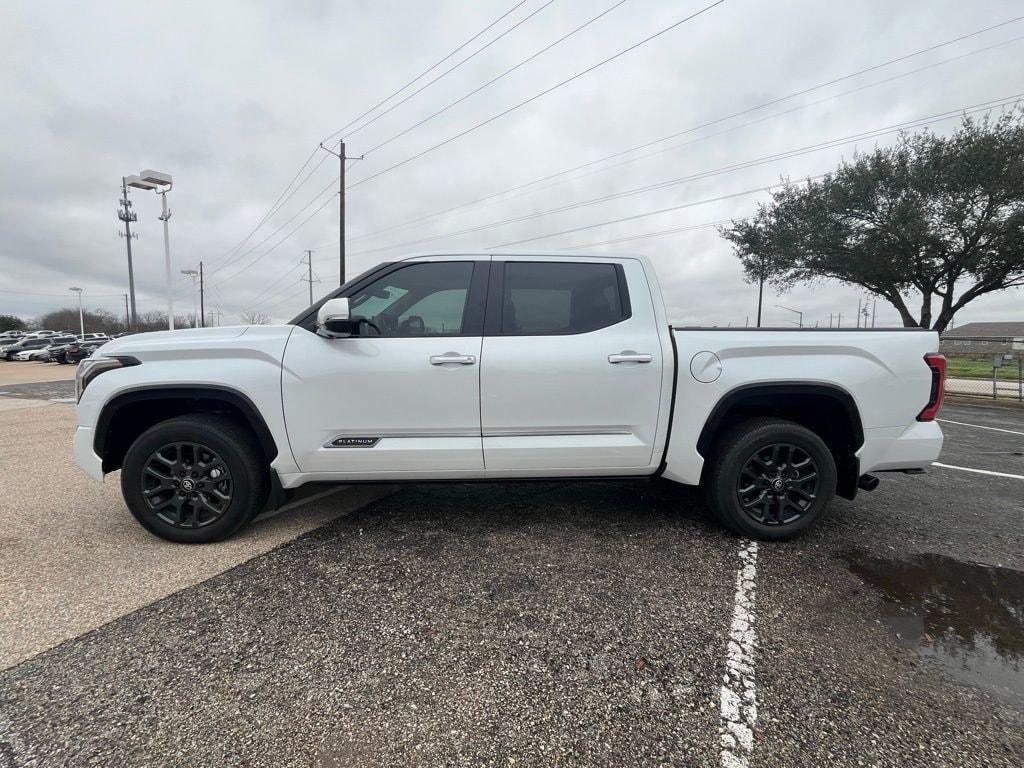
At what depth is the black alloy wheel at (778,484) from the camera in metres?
3.06

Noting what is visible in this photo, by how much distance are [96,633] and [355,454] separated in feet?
4.61

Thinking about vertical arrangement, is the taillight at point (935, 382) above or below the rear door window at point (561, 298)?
below

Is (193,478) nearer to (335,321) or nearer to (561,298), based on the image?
(335,321)

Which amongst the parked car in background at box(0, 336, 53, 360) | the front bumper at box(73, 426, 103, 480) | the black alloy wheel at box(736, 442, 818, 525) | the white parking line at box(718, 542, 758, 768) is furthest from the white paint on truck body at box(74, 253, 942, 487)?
the parked car in background at box(0, 336, 53, 360)

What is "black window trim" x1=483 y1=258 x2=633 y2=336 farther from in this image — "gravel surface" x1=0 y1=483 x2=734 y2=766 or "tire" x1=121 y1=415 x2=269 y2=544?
"tire" x1=121 y1=415 x2=269 y2=544

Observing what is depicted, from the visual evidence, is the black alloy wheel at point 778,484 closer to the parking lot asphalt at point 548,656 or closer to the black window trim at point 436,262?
the parking lot asphalt at point 548,656

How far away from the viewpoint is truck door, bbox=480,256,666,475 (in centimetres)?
290

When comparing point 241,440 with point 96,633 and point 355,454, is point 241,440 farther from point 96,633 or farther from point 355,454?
point 96,633

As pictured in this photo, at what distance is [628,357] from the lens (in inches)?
115

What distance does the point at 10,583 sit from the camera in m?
2.57

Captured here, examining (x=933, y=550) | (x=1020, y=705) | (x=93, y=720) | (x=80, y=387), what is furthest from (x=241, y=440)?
(x=933, y=550)

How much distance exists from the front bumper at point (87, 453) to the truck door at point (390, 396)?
1.27 meters

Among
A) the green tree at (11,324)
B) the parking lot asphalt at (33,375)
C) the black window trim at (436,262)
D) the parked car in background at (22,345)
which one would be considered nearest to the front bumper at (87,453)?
the black window trim at (436,262)

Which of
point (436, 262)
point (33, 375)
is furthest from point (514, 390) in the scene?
point (33, 375)
